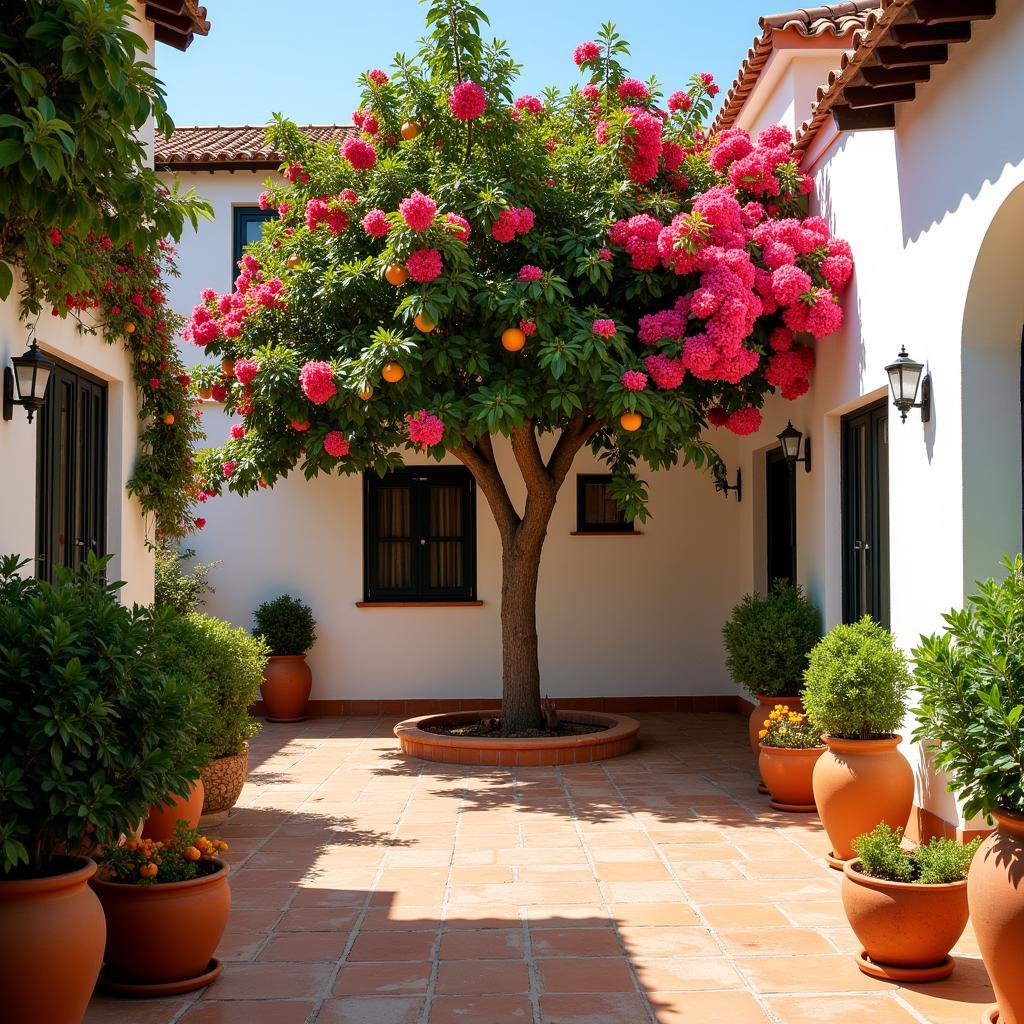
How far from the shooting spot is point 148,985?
171 inches

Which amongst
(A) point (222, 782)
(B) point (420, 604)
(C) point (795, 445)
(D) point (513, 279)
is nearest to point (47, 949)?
(A) point (222, 782)

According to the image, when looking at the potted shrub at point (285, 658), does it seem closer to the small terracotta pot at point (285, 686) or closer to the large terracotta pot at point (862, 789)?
the small terracotta pot at point (285, 686)

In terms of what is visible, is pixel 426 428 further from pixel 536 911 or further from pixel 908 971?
pixel 908 971

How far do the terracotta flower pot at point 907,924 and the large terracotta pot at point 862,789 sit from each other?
1.47m

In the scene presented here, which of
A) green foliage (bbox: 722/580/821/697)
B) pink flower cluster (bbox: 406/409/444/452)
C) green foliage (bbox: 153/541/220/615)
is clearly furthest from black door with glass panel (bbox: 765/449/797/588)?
green foliage (bbox: 153/541/220/615)

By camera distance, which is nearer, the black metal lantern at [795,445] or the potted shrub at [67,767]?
the potted shrub at [67,767]

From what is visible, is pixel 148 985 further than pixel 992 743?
Yes

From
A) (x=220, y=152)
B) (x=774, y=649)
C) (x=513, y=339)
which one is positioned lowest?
(x=774, y=649)

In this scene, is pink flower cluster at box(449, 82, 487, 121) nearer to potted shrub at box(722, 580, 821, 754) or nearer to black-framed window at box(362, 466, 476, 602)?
potted shrub at box(722, 580, 821, 754)

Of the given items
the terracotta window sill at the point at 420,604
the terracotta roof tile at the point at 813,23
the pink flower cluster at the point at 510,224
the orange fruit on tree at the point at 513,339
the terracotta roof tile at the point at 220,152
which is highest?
the terracotta roof tile at the point at 220,152

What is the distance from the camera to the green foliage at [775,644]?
830 cm

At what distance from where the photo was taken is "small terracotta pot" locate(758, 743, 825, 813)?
7.39 metres

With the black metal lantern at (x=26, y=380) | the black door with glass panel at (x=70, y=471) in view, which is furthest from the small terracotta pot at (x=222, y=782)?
the black metal lantern at (x=26, y=380)

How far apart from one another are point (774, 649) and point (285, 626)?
224 inches
